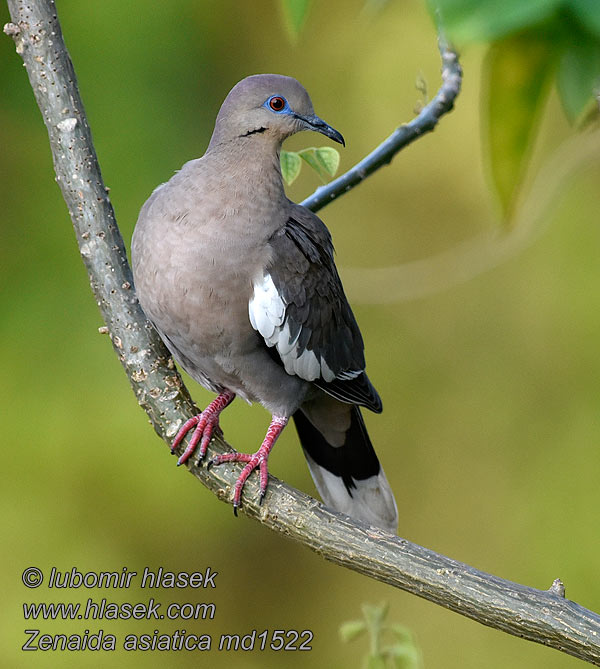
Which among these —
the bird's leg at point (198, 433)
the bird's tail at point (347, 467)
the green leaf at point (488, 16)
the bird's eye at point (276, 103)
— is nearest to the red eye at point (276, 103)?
the bird's eye at point (276, 103)

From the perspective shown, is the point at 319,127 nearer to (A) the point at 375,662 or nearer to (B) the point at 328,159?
(B) the point at 328,159

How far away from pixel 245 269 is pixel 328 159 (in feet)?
Answer: 1.08

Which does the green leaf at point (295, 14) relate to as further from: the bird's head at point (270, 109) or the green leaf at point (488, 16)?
the bird's head at point (270, 109)

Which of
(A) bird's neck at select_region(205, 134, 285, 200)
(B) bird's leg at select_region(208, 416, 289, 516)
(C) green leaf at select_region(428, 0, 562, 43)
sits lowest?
A: (C) green leaf at select_region(428, 0, 562, 43)

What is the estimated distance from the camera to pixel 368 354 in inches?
171

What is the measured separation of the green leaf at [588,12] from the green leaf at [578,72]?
54 millimetres

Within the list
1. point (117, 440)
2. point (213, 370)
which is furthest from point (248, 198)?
point (117, 440)

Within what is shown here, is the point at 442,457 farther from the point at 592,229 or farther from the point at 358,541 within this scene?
the point at 358,541

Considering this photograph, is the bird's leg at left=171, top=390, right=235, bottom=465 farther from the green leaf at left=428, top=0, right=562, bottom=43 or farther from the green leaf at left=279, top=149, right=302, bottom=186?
the green leaf at left=428, top=0, right=562, bottom=43

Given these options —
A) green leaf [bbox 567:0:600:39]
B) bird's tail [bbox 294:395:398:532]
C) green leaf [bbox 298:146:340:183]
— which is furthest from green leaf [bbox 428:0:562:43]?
bird's tail [bbox 294:395:398:532]

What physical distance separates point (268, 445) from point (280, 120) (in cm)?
77

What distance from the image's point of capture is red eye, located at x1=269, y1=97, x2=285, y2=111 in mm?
1952

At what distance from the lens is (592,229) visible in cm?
431

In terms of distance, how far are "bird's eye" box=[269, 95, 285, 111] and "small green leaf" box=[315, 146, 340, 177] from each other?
24cm
